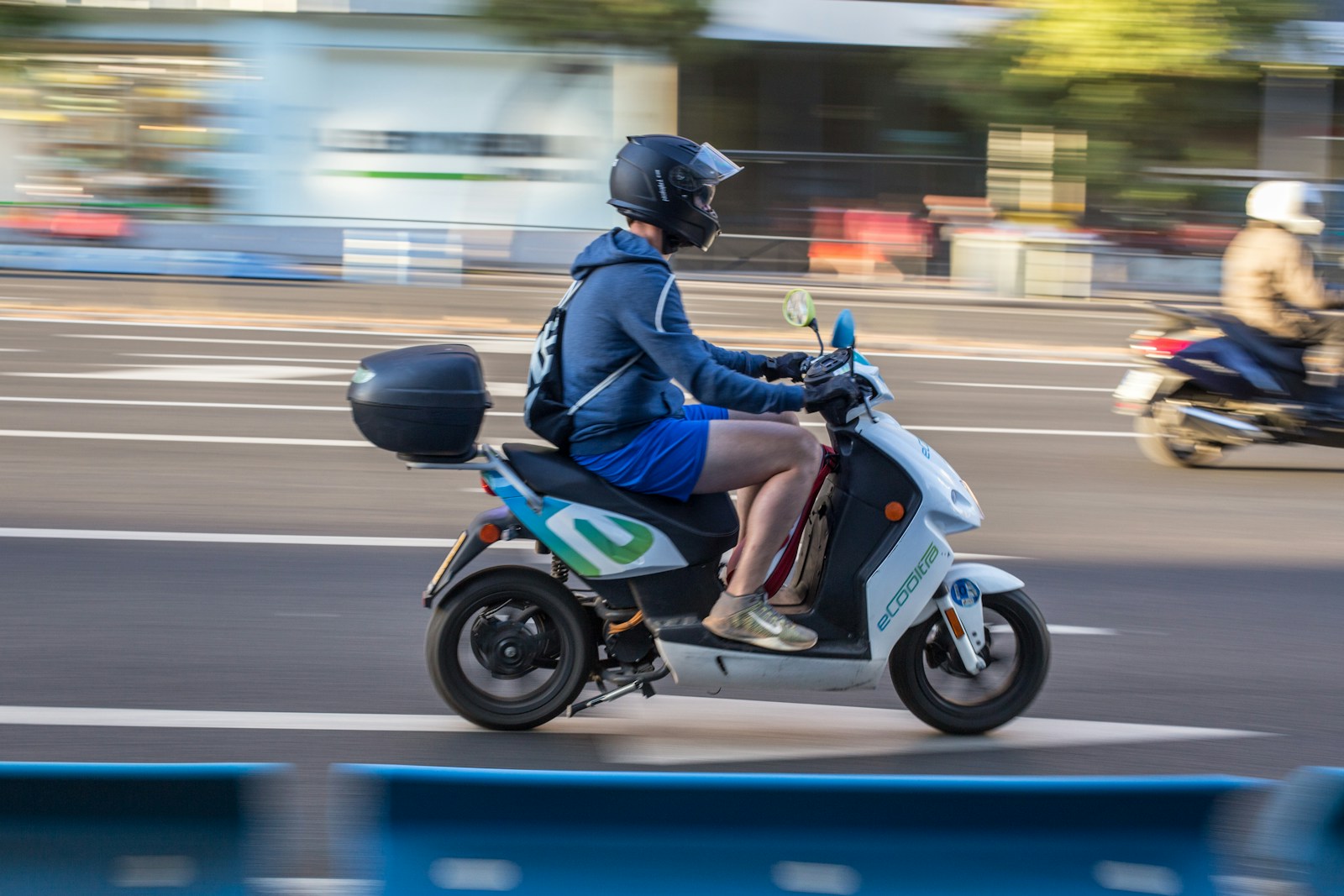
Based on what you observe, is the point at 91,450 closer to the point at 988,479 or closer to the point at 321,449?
the point at 321,449

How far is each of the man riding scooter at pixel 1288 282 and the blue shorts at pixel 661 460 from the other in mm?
5766

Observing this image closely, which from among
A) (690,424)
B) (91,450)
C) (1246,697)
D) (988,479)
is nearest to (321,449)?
(91,450)

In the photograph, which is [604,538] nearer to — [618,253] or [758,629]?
[758,629]

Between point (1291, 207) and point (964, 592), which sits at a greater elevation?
point (1291, 207)

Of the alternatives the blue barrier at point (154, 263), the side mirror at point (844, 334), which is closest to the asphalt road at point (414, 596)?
the side mirror at point (844, 334)

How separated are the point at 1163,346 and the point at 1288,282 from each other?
33.9 inches

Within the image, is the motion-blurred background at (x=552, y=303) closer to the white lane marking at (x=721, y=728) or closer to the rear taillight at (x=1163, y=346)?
the white lane marking at (x=721, y=728)

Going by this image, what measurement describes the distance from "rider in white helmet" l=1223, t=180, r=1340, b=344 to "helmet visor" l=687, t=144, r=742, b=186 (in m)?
5.53

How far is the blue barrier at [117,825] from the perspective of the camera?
267 centimetres

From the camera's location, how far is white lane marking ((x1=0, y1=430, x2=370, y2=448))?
375 inches

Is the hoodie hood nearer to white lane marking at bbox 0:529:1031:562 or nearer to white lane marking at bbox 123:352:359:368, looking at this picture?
white lane marking at bbox 0:529:1031:562

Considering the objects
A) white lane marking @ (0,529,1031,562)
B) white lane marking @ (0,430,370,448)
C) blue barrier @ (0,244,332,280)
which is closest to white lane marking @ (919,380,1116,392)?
white lane marking @ (0,430,370,448)

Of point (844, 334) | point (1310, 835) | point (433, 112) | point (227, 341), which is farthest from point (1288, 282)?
point (433, 112)

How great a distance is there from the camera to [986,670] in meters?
4.86
